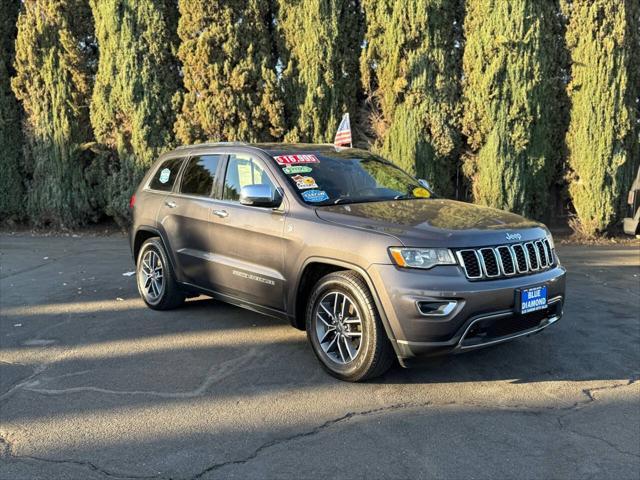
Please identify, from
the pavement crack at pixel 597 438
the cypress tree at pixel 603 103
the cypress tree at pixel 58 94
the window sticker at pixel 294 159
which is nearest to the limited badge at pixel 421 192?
the window sticker at pixel 294 159

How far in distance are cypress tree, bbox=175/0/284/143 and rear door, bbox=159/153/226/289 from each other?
18.0ft

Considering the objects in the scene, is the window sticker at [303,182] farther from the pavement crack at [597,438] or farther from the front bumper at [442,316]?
the pavement crack at [597,438]

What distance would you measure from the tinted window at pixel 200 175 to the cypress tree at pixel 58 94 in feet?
26.4

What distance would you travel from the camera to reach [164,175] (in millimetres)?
6535

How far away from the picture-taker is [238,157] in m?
5.43

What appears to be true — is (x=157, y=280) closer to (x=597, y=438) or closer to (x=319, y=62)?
(x=597, y=438)

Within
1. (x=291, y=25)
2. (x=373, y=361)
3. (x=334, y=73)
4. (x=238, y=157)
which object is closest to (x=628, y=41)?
(x=334, y=73)

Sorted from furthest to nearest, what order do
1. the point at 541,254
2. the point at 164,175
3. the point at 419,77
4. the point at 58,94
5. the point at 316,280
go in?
the point at 58,94
the point at 419,77
the point at 164,175
the point at 316,280
the point at 541,254

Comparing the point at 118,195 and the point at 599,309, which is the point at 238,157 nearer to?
the point at 599,309

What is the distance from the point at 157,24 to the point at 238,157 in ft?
25.9

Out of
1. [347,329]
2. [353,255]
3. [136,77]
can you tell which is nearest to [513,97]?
[353,255]

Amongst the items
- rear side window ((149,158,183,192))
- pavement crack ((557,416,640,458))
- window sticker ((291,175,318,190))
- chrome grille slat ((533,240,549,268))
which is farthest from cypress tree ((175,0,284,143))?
pavement crack ((557,416,640,458))

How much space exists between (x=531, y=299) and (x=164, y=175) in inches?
171

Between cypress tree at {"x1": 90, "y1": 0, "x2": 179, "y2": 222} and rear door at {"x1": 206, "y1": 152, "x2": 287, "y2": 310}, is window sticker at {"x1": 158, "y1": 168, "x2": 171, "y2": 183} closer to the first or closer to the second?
rear door at {"x1": 206, "y1": 152, "x2": 287, "y2": 310}
